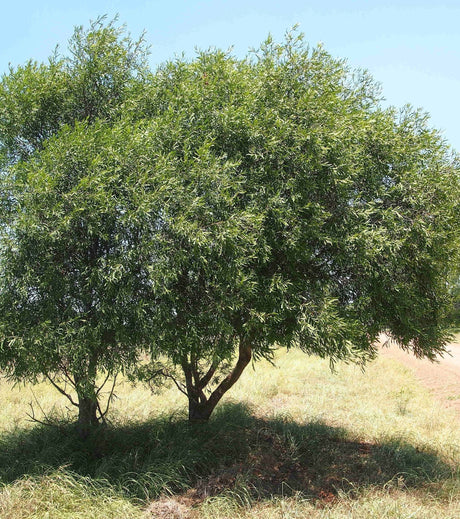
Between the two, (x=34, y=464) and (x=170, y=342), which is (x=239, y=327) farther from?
(x=34, y=464)

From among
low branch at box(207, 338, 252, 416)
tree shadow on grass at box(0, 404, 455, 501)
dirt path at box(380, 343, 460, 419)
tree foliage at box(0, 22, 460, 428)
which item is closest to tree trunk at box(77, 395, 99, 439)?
tree shadow on grass at box(0, 404, 455, 501)

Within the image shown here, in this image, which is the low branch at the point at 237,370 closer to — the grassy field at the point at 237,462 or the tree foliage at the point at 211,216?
the grassy field at the point at 237,462

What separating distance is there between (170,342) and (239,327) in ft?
3.94

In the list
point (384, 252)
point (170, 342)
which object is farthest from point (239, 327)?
point (384, 252)

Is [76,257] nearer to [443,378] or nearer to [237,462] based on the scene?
[237,462]

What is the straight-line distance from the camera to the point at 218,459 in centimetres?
895

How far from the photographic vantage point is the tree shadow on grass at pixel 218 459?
8.09 meters

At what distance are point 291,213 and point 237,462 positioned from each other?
15.2ft

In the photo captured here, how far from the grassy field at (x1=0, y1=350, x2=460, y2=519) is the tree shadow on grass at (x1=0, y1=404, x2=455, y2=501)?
0.03 metres

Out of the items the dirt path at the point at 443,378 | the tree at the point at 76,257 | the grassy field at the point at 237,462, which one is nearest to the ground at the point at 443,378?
the dirt path at the point at 443,378

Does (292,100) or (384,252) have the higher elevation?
(292,100)

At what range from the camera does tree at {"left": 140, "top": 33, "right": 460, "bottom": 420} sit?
7156 mm

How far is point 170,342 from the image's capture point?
285 inches

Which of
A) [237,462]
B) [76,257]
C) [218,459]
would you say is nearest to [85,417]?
[218,459]
